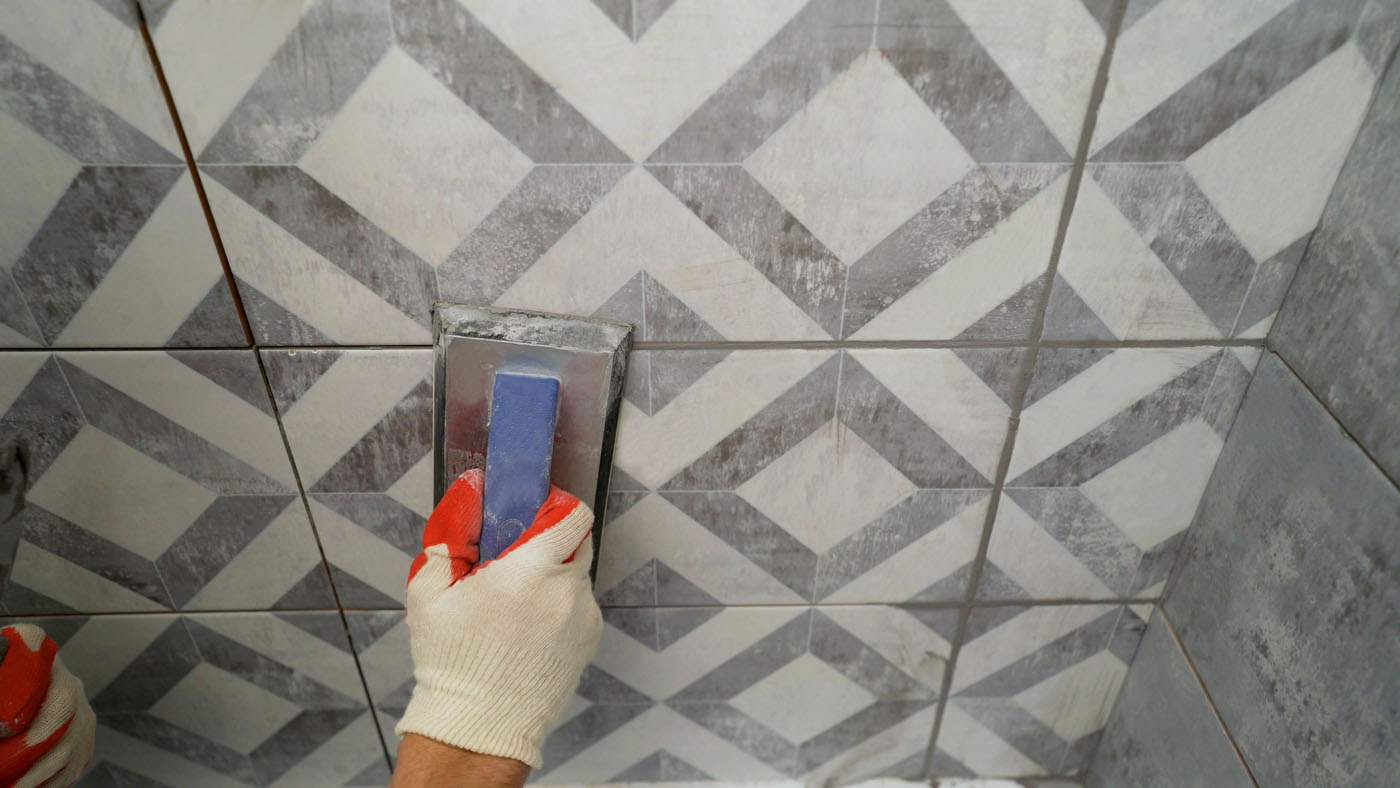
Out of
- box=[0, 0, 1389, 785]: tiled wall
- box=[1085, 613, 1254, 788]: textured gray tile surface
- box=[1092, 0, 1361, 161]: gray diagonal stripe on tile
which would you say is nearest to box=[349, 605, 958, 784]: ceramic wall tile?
box=[0, 0, 1389, 785]: tiled wall

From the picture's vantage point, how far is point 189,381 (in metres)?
0.73

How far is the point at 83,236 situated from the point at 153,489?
286mm

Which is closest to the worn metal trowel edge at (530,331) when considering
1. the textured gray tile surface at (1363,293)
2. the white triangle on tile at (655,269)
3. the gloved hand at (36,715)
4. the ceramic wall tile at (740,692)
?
the white triangle on tile at (655,269)

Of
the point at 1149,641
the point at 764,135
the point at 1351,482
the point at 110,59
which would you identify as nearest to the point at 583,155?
the point at 764,135

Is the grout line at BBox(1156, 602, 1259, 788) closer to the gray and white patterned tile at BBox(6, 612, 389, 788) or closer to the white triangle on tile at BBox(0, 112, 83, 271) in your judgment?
the gray and white patterned tile at BBox(6, 612, 389, 788)

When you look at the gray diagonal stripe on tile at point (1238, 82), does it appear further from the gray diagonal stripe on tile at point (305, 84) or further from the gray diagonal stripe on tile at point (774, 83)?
the gray diagonal stripe on tile at point (305, 84)

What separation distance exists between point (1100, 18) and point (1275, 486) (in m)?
0.48

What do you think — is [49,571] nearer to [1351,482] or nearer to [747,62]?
[747,62]

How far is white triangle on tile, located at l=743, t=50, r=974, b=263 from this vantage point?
615mm

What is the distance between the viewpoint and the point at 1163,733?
35.7 inches

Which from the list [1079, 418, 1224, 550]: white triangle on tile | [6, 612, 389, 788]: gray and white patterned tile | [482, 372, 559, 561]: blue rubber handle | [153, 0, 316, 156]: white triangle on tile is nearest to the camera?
[153, 0, 316, 156]: white triangle on tile

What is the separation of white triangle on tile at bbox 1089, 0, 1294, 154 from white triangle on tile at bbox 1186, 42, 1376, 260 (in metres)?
0.07

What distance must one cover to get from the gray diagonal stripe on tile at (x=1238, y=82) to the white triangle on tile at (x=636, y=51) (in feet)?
1.03

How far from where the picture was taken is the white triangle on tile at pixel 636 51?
58cm
